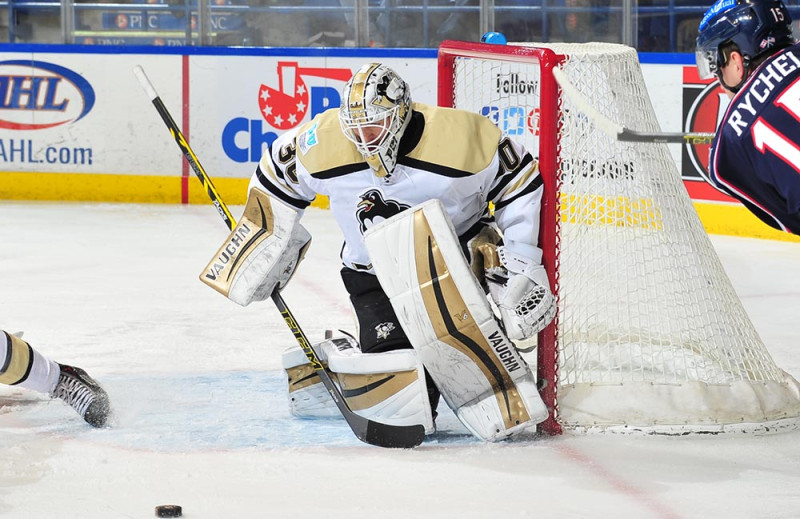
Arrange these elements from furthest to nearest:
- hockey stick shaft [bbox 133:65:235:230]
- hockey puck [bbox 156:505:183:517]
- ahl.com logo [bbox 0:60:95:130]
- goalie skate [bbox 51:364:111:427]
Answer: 1. ahl.com logo [bbox 0:60:95:130]
2. hockey stick shaft [bbox 133:65:235:230]
3. goalie skate [bbox 51:364:111:427]
4. hockey puck [bbox 156:505:183:517]

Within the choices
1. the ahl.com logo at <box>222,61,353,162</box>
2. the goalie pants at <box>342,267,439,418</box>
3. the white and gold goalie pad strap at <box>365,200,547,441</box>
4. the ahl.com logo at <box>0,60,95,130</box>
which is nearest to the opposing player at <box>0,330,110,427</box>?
the goalie pants at <box>342,267,439,418</box>

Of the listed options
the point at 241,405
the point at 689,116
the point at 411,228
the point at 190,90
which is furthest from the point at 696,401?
the point at 190,90

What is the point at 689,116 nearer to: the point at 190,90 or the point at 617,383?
the point at 190,90

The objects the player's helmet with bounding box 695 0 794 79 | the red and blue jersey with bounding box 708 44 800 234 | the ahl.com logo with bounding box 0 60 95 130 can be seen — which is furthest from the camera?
the ahl.com logo with bounding box 0 60 95 130

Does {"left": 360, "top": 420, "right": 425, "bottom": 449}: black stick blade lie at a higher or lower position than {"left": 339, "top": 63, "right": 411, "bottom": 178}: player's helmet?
lower

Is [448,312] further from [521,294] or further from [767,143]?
[767,143]

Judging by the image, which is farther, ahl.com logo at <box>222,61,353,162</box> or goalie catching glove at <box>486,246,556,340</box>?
ahl.com logo at <box>222,61,353,162</box>

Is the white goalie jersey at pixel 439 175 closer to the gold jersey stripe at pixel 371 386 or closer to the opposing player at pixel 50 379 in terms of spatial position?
the gold jersey stripe at pixel 371 386

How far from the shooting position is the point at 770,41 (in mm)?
2051

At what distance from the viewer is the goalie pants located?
3.11 meters

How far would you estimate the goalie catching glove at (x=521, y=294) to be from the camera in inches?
115

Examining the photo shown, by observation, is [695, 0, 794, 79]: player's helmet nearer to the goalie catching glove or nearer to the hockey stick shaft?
the goalie catching glove

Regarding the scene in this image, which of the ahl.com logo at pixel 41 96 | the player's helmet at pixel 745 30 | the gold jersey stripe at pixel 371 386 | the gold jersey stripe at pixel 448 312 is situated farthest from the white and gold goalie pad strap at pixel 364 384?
the ahl.com logo at pixel 41 96

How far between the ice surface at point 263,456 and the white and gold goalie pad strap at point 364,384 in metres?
0.06
